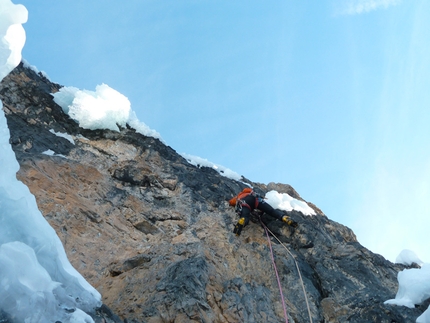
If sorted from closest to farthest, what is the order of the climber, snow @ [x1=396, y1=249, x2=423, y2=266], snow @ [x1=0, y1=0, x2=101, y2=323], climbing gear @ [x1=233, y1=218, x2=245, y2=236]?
snow @ [x1=0, y1=0, x2=101, y2=323] → climbing gear @ [x1=233, y1=218, x2=245, y2=236] → the climber → snow @ [x1=396, y1=249, x2=423, y2=266]

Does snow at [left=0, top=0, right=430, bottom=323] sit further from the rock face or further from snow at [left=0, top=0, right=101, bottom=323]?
the rock face

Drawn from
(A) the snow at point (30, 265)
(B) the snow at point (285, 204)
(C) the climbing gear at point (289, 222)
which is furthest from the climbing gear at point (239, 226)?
(A) the snow at point (30, 265)

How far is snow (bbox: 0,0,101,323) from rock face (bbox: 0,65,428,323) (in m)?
0.67

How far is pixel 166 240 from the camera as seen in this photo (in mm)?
7281

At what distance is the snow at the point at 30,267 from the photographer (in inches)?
140

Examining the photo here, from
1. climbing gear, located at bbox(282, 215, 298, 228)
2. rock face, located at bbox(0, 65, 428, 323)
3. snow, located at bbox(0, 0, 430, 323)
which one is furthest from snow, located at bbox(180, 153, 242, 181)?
snow, located at bbox(0, 0, 430, 323)

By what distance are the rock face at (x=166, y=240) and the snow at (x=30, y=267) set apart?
2.19 ft

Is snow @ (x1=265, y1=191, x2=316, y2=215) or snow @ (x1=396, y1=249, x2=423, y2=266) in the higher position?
snow @ (x1=265, y1=191, x2=316, y2=215)

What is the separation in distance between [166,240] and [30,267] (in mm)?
3685

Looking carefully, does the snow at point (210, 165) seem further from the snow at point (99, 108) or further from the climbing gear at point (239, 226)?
the climbing gear at point (239, 226)

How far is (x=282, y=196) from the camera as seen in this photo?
399 inches

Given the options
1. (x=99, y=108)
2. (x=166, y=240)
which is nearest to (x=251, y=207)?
(x=166, y=240)

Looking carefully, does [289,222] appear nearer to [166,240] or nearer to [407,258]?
[166,240]

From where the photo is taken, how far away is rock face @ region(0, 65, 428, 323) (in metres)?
5.90
